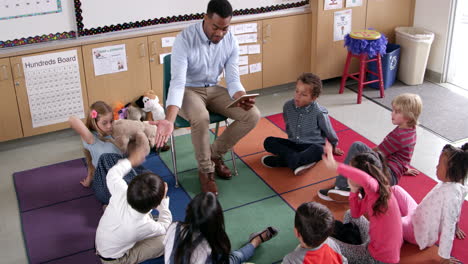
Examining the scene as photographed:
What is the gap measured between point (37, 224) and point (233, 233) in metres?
1.20

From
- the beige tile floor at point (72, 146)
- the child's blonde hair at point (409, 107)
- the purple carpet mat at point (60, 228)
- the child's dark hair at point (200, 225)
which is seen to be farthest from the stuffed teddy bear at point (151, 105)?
the child's dark hair at point (200, 225)

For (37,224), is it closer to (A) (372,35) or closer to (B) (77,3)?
(B) (77,3)

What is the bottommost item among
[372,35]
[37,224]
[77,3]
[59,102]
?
[37,224]

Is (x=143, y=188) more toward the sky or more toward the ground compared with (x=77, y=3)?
more toward the ground

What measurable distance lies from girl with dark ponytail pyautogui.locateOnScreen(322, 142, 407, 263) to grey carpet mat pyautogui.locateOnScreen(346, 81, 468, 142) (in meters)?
1.83

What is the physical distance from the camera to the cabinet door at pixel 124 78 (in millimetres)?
4234

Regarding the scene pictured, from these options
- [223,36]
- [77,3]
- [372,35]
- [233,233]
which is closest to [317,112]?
[223,36]

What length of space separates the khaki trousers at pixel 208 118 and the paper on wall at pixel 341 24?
185cm

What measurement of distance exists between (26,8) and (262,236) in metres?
2.34

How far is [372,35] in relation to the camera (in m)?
4.84

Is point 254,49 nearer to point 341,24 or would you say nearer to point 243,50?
point 243,50

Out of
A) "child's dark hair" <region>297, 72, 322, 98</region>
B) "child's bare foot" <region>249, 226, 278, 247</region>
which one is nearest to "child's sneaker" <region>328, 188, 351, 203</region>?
"child's bare foot" <region>249, 226, 278, 247</region>

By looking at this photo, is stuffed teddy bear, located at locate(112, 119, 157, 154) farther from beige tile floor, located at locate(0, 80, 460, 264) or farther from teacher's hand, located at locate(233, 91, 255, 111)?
beige tile floor, located at locate(0, 80, 460, 264)

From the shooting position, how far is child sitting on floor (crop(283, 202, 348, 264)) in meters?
2.37
